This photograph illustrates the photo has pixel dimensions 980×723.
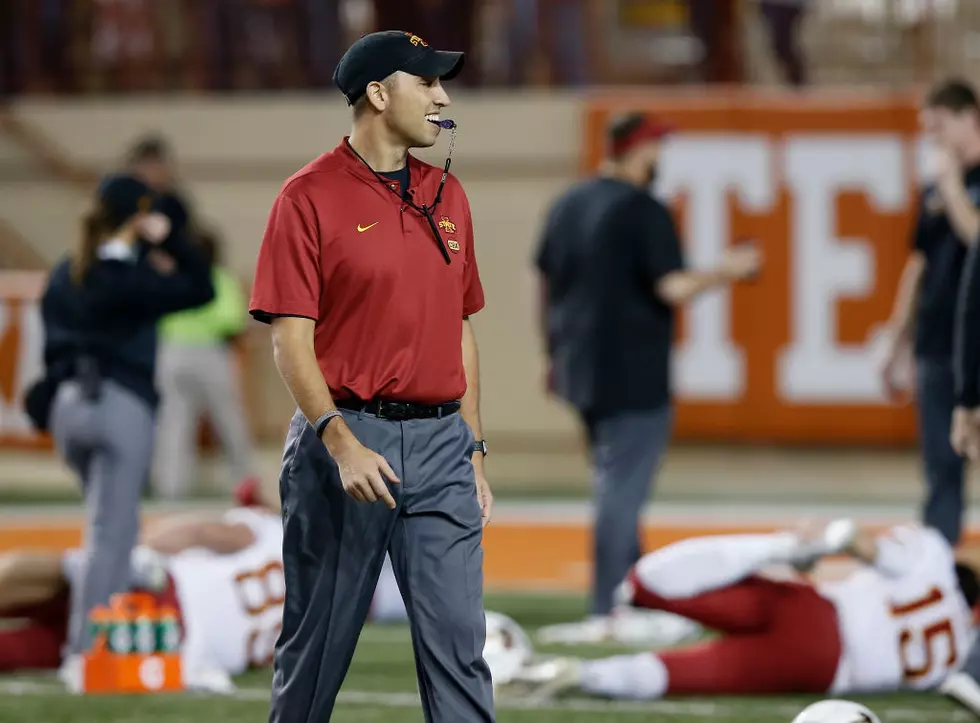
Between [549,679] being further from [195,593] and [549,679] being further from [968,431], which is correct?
[968,431]

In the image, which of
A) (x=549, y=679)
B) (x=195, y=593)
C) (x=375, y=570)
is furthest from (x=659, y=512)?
(x=375, y=570)

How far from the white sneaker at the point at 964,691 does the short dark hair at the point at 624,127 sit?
10.5ft

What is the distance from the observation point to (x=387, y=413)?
4.29m

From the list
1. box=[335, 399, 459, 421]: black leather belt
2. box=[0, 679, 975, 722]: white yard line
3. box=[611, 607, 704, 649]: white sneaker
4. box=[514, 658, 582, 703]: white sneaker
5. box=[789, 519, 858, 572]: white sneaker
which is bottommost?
box=[611, 607, 704, 649]: white sneaker

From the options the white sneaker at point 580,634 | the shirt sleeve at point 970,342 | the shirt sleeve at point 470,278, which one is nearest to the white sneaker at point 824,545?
the shirt sleeve at point 970,342

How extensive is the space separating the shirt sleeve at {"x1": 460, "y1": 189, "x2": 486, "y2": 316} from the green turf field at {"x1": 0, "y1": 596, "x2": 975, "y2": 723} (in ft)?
6.48

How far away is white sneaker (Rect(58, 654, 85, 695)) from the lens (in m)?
6.76

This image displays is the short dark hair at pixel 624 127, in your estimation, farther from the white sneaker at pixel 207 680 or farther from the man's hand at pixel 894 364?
the white sneaker at pixel 207 680

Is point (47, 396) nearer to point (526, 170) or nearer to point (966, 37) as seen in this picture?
point (526, 170)

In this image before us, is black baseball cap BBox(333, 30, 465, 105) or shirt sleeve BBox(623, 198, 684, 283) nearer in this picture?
black baseball cap BBox(333, 30, 465, 105)

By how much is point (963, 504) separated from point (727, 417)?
7.90 metres

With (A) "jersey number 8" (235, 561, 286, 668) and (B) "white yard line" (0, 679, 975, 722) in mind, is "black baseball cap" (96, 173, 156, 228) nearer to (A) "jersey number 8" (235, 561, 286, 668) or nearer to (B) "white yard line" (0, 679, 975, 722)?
(A) "jersey number 8" (235, 561, 286, 668)

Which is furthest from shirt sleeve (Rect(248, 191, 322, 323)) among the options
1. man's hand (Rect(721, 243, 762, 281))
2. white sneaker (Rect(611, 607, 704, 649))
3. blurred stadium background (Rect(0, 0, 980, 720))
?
blurred stadium background (Rect(0, 0, 980, 720))

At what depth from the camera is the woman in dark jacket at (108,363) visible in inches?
274
